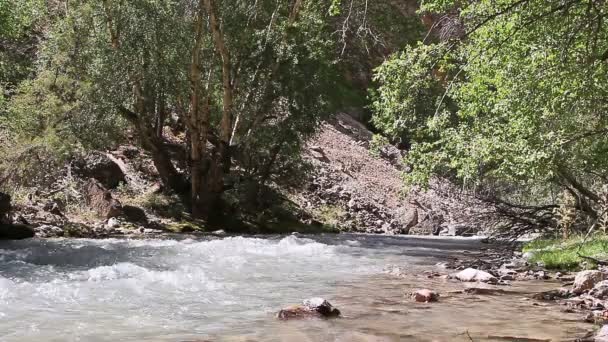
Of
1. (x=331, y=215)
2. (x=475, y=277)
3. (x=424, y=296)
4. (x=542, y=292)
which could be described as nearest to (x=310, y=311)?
(x=424, y=296)

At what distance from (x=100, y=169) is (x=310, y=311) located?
54.1 ft

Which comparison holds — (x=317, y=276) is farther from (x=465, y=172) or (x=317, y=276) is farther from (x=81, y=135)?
(x=81, y=135)

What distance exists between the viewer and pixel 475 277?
945cm

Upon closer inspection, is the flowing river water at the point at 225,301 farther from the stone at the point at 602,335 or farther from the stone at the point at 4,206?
the stone at the point at 4,206

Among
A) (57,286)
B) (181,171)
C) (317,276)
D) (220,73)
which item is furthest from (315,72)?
(57,286)

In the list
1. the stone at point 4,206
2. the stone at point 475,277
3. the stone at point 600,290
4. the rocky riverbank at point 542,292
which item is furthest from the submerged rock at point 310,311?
the stone at point 4,206

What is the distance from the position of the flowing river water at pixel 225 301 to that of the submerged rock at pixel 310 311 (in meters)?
0.17

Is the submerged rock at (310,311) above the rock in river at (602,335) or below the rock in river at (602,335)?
below

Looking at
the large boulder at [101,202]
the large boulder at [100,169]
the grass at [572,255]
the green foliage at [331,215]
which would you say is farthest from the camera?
the green foliage at [331,215]

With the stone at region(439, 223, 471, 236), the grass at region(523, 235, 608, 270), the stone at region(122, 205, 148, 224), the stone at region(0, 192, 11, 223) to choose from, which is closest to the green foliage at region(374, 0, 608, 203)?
the grass at region(523, 235, 608, 270)

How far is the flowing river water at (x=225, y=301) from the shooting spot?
17.7 ft

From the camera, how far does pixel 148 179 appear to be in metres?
22.9

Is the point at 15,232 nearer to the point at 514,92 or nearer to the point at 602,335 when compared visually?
the point at 514,92

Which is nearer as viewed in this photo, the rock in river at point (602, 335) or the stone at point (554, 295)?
the rock in river at point (602, 335)
